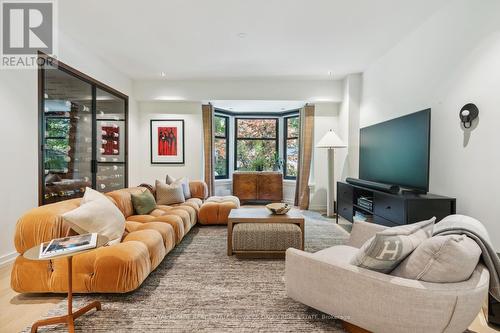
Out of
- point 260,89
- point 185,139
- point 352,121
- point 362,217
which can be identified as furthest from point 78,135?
point 352,121

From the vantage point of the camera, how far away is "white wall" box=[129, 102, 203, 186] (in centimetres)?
552

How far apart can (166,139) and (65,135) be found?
2.13 m

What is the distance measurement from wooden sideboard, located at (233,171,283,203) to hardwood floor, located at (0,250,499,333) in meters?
4.32

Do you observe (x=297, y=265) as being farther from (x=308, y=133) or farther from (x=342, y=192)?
(x=308, y=133)

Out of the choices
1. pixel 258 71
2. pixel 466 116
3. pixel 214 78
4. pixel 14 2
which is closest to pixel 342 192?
pixel 466 116

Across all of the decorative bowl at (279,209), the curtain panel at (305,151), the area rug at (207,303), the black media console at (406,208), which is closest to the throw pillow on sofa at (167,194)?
the area rug at (207,303)

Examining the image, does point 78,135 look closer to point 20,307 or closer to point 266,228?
point 20,307

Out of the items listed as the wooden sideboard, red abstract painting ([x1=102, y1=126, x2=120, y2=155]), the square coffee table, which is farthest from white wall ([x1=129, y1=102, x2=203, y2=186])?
the square coffee table

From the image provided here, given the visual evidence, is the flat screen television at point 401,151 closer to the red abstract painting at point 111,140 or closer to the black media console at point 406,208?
the black media console at point 406,208

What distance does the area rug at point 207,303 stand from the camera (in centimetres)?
169

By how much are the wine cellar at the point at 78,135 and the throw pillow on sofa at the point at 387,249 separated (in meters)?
3.58

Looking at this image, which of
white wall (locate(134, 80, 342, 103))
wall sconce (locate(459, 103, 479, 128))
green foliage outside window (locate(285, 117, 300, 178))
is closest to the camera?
wall sconce (locate(459, 103, 479, 128))

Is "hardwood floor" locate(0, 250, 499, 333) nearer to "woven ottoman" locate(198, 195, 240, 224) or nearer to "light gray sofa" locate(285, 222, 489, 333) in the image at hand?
"light gray sofa" locate(285, 222, 489, 333)

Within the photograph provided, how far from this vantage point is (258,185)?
612cm
